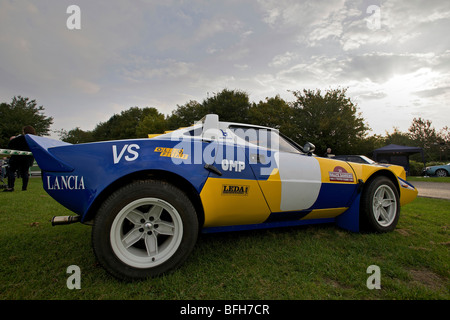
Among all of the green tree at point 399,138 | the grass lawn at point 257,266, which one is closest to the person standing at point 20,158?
the grass lawn at point 257,266

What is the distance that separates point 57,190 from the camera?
5.08 ft

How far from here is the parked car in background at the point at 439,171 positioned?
1465 cm

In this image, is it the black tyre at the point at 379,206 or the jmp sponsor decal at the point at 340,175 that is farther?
the black tyre at the point at 379,206

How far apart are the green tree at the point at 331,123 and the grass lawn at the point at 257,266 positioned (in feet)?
41.3

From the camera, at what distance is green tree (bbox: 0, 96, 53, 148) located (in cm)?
1866

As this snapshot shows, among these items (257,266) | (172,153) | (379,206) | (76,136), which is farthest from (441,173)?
(76,136)

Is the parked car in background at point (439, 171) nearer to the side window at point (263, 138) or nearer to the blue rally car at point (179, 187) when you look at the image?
the blue rally car at point (179, 187)

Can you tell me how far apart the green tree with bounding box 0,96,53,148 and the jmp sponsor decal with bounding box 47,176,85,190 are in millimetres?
24000

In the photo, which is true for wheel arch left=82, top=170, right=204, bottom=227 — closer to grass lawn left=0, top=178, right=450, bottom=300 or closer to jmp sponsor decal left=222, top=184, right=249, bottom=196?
jmp sponsor decal left=222, top=184, right=249, bottom=196

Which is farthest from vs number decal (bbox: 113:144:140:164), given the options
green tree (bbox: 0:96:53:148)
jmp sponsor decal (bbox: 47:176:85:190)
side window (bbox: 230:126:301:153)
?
green tree (bbox: 0:96:53:148)

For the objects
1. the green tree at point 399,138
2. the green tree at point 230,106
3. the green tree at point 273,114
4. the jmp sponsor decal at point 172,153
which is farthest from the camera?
the green tree at point 399,138

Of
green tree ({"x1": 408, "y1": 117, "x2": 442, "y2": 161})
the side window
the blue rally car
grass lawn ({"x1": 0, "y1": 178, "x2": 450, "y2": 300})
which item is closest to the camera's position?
grass lawn ({"x1": 0, "y1": 178, "x2": 450, "y2": 300})
